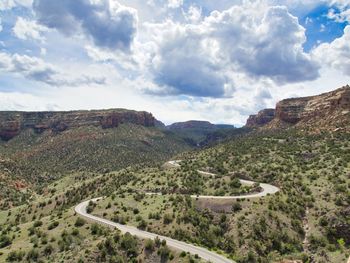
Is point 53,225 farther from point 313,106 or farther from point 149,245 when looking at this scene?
point 313,106

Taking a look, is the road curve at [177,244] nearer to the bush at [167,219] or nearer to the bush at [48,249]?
the bush at [167,219]

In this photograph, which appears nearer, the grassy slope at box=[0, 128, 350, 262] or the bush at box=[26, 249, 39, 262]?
the bush at box=[26, 249, 39, 262]

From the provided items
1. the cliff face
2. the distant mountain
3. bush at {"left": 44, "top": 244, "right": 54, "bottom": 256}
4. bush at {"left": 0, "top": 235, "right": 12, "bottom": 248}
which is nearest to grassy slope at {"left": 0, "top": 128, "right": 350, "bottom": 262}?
bush at {"left": 44, "top": 244, "right": 54, "bottom": 256}

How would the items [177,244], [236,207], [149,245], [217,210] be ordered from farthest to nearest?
[217,210], [236,207], [177,244], [149,245]

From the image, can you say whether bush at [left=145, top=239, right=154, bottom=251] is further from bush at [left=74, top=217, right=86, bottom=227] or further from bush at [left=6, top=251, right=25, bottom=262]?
bush at [left=6, top=251, right=25, bottom=262]

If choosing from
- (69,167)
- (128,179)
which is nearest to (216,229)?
(128,179)

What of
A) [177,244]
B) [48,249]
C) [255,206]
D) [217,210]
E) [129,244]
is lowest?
[48,249]

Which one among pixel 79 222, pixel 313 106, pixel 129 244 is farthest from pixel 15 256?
pixel 313 106

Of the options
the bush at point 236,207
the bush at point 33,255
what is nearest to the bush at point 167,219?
the bush at point 236,207

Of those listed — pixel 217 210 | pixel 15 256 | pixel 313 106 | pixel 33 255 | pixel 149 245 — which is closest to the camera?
pixel 15 256

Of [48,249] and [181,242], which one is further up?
[181,242]
